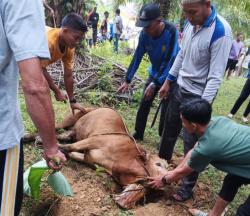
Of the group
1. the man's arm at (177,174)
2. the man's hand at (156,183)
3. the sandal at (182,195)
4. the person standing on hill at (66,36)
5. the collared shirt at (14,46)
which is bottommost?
the sandal at (182,195)

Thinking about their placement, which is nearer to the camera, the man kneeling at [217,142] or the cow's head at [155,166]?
the man kneeling at [217,142]

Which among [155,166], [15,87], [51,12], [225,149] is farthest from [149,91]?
[51,12]

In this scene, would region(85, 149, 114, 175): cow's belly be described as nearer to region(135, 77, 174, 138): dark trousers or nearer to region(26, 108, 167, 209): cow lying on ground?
region(26, 108, 167, 209): cow lying on ground

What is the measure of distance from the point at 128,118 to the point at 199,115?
3.81m

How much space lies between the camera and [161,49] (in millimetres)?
5141

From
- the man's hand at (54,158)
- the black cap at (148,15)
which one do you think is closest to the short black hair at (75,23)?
the black cap at (148,15)

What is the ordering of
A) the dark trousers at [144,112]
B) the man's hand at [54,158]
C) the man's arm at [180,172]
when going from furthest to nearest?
the dark trousers at [144,112] → the man's arm at [180,172] → the man's hand at [54,158]

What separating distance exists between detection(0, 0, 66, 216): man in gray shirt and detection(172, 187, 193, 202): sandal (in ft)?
7.27

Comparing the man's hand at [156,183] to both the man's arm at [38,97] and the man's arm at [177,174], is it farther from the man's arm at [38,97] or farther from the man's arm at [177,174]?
the man's arm at [38,97]

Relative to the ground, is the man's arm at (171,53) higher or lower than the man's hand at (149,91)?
higher

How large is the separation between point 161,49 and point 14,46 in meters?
3.61

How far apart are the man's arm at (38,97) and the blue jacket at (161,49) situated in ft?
11.2

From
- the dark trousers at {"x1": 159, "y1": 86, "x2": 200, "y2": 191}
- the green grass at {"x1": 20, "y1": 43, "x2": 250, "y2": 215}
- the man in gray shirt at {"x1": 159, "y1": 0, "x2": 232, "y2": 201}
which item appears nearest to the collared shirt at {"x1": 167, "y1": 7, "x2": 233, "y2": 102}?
the man in gray shirt at {"x1": 159, "y1": 0, "x2": 232, "y2": 201}

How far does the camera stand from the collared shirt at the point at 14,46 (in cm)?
170
